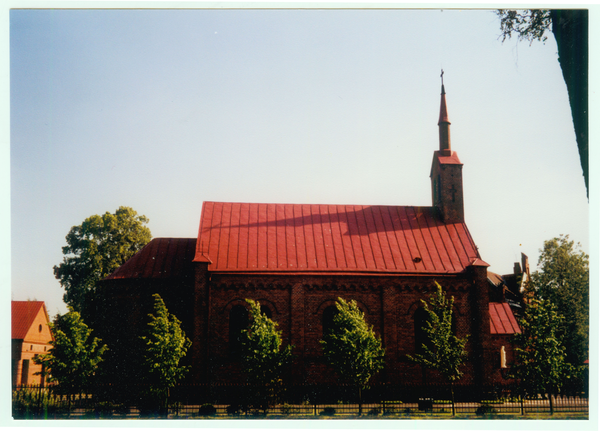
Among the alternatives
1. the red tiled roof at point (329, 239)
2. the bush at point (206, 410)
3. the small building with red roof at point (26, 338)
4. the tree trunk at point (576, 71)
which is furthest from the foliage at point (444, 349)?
the small building with red roof at point (26, 338)

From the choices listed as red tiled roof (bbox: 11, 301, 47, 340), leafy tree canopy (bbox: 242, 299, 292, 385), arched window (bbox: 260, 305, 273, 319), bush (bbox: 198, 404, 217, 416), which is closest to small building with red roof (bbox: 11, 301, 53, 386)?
red tiled roof (bbox: 11, 301, 47, 340)

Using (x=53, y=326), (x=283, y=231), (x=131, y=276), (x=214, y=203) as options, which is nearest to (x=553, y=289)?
(x=283, y=231)

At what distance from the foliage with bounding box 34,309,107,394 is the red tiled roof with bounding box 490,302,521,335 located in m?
21.7

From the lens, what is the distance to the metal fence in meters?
19.9

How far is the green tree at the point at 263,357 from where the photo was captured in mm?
22219

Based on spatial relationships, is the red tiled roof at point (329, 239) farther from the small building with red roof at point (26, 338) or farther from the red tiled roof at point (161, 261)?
the small building with red roof at point (26, 338)

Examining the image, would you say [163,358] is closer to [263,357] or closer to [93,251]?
[263,357]

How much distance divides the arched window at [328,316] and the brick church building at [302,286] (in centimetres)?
9

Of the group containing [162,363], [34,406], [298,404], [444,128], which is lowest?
[298,404]

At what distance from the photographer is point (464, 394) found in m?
24.9

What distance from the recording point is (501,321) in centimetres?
3092

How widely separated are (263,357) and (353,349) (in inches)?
155

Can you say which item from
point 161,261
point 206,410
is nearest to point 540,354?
point 206,410
